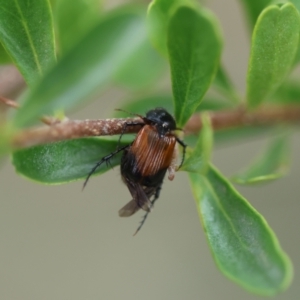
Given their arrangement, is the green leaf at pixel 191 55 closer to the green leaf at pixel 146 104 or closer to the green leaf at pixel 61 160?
the green leaf at pixel 61 160

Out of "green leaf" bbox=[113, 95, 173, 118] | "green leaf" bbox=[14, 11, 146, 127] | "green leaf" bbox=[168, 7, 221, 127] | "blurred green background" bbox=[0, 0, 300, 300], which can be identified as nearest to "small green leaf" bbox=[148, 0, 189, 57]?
"green leaf" bbox=[168, 7, 221, 127]

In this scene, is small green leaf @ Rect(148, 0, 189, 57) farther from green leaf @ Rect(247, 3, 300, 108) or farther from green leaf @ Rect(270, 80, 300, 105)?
green leaf @ Rect(270, 80, 300, 105)

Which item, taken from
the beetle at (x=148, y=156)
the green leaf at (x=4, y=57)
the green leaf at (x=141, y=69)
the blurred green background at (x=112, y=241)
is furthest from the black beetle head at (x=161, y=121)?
the blurred green background at (x=112, y=241)

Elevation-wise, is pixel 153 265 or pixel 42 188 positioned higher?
pixel 42 188

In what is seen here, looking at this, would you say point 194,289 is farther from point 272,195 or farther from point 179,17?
point 179,17

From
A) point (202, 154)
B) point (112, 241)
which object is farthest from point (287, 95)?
point (112, 241)

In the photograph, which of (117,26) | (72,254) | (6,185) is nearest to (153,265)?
(72,254)

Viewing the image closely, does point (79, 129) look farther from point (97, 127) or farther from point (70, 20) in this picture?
point (70, 20)
